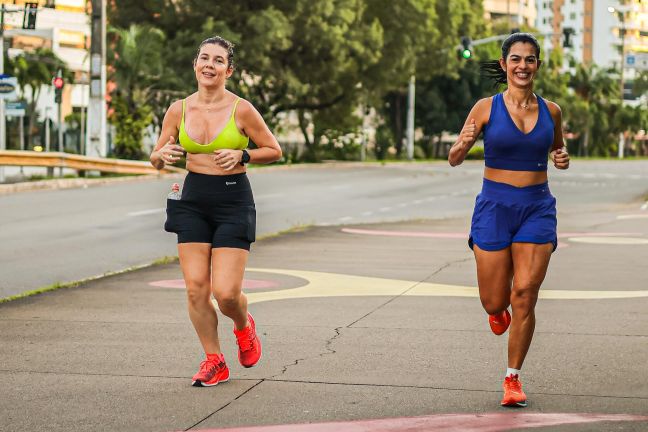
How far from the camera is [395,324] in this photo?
9.99 meters

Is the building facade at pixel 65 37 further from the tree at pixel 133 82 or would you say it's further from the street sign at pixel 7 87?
the street sign at pixel 7 87

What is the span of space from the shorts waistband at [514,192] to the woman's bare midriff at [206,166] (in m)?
1.35

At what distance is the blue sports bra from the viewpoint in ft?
23.3

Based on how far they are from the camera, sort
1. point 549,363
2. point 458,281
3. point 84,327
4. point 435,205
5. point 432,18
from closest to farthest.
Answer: point 549,363 < point 84,327 < point 458,281 < point 435,205 < point 432,18

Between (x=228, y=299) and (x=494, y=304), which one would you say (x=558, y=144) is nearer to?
(x=494, y=304)

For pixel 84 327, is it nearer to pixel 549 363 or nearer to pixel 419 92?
pixel 549 363

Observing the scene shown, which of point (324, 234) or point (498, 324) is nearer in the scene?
point (498, 324)

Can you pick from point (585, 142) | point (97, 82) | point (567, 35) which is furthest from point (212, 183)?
point (585, 142)

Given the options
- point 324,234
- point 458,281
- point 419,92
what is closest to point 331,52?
point 419,92

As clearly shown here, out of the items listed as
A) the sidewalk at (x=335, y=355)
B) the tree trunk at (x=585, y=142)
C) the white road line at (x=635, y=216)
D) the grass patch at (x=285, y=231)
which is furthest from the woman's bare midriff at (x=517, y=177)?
the tree trunk at (x=585, y=142)

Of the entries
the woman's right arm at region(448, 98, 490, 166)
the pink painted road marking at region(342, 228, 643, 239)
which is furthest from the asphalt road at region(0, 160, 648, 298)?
the woman's right arm at region(448, 98, 490, 166)

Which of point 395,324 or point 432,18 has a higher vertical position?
point 432,18

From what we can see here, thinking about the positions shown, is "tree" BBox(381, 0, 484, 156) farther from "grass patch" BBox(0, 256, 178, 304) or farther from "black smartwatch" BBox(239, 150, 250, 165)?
"black smartwatch" BBox(239, 150, 250, 165)

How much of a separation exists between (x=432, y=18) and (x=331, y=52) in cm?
938
